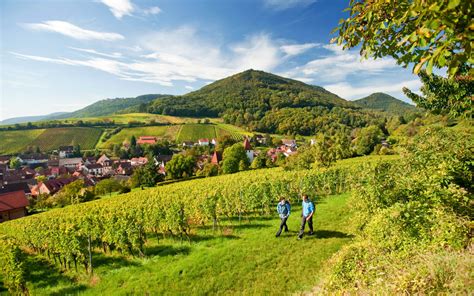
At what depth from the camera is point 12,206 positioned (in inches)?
1432

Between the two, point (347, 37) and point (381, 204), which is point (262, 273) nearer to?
point (381, 204)

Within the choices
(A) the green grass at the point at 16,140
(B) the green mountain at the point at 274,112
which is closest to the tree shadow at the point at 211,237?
(B) the green mountain at the point at 274,112

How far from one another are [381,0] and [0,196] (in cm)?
5172

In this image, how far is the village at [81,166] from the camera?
52.7 metres

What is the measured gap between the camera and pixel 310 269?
827 centimetres

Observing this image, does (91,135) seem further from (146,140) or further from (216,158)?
(216,158)

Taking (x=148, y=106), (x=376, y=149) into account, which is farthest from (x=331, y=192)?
(x=148, y=106)

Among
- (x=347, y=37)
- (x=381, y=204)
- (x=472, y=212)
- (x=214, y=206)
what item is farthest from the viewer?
(x=214, y=206)

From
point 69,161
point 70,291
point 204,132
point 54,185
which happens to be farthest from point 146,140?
point 70,291

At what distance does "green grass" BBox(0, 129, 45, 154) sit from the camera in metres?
103

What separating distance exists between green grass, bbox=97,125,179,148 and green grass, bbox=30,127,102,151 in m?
8.43

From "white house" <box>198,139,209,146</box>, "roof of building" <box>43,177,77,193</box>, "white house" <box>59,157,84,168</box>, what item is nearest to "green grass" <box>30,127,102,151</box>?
"white house" <box>59,157,84,168</box>

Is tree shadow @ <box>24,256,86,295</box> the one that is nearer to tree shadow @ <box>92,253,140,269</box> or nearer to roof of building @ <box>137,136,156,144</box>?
tree shadow @ <box>92,253,140,269</box>

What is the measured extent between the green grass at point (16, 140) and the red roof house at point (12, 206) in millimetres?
85234
